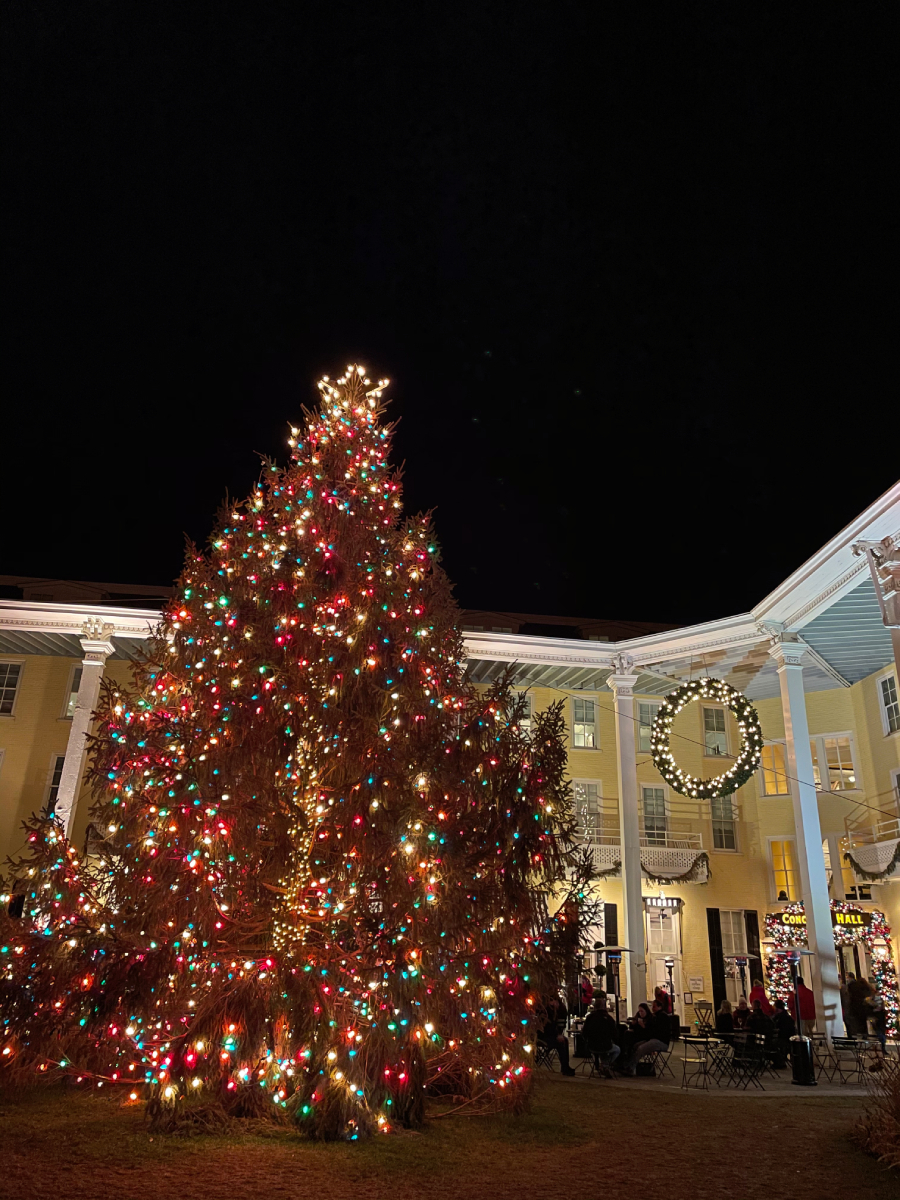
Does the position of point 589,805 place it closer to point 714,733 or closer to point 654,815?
point 654,815

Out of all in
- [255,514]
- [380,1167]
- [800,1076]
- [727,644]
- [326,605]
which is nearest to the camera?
[380,1167]

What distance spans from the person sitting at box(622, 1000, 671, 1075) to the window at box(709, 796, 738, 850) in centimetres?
1016

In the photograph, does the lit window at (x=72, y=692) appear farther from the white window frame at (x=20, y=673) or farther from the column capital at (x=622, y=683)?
the column capital at (x=622, y=683)

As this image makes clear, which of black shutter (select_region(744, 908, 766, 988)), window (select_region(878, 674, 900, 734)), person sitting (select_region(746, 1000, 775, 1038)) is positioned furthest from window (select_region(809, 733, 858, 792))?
person sitting (select_region(746, 1000, 775, 1038))

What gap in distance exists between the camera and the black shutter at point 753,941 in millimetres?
23891

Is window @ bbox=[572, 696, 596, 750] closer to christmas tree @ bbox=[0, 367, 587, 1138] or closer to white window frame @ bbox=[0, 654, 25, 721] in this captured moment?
white window frame @ bbox=[0, 654, 25, 721]

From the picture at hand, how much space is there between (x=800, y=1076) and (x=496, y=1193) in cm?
893

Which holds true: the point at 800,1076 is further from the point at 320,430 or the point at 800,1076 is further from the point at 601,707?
the point at 601,707

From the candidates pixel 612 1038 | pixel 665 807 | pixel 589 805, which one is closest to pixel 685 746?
pixel 665 807

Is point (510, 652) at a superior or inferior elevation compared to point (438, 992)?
superior

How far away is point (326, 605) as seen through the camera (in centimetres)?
909

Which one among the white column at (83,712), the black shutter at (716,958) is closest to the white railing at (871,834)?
the black shutter at (716,958)

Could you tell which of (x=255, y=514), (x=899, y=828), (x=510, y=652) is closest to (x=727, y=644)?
(x=510, y=652)

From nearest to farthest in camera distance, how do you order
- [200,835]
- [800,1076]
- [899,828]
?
[200,835] → [800,1076] → [899,828]
